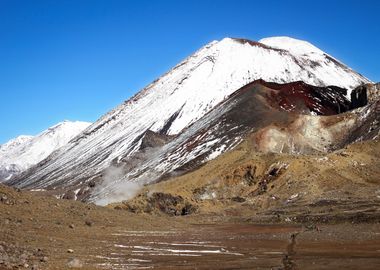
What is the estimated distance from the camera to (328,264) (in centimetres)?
1720

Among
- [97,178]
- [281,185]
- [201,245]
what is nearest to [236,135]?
[97,178]

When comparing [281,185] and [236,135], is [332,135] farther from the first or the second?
[281,185]

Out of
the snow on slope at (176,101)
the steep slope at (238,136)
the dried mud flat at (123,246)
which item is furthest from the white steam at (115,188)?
the dried mud flat at (123,246)

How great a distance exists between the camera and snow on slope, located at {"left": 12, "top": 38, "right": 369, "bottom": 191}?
152250mm

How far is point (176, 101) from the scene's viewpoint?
17138cm

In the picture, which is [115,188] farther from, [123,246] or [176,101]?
[123,246]

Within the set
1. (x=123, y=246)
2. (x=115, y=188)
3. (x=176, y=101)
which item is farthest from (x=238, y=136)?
(x=123, y=246)

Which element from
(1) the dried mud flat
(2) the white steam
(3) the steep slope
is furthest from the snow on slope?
(1) the dried mud flat

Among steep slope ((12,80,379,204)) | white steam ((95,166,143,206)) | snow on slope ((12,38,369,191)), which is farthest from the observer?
snow on slope ((12,38,369,191))

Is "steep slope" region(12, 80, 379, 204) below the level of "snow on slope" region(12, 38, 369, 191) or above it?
below

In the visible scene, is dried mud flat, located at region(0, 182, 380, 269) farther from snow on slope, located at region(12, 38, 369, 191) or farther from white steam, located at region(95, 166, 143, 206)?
snow on slope, located at region(12, 38, 369, 191)

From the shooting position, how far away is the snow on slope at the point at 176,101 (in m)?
152

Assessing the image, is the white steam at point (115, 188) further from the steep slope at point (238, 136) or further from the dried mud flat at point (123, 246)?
the dried mud flat at point (123, 246)

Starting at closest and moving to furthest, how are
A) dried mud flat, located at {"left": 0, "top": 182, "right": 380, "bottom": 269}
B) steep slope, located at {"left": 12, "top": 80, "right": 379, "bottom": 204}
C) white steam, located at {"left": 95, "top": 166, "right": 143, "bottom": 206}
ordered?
dried mud flat, located at {"left": 0, "top": 182, "right": 380, "bottom": 269}
white steam, located at {"left": 95, "top": 166, "right": 143, "bottom": 206}
steep slope, located at {"left": 12, "top": 80, "right": 379, "bottom": 204}
